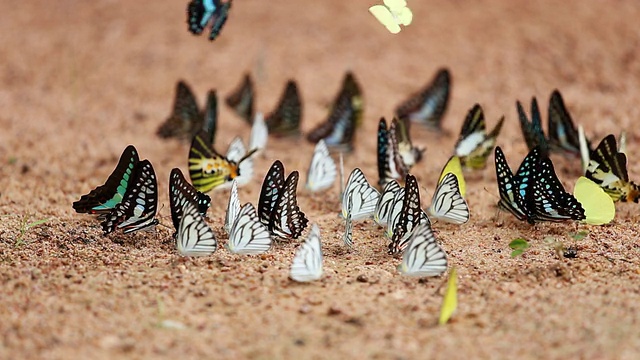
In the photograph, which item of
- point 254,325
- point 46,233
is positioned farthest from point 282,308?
point 46,233

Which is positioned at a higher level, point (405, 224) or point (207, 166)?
point (207, 166)

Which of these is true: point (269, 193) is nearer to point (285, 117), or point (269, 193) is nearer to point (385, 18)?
point (385, 18)

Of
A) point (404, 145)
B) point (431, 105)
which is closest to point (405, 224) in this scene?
point (404, 145)

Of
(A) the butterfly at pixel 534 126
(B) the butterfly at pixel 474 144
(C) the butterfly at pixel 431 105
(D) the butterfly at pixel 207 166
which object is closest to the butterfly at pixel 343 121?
(C) the butterfly at pixel 431 105

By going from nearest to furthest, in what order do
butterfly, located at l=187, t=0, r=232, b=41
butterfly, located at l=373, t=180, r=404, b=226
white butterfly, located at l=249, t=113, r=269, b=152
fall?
butterfly, located at l=187, t=0, r=232, b=41 < butterfly, located at l=373, t=180, r=404, b=226 < white butterfly, located at l=249, t=113, r=269, b=152

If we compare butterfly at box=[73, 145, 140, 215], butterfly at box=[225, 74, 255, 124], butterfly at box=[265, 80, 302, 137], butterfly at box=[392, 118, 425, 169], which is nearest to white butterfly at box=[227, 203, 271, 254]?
butterfly at box=[73, 145, 140, 215]

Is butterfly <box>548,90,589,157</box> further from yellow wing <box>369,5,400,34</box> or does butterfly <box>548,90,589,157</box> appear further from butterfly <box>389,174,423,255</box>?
yellow wing <box>369,5,400,34</box>

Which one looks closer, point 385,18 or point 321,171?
point 385,18
